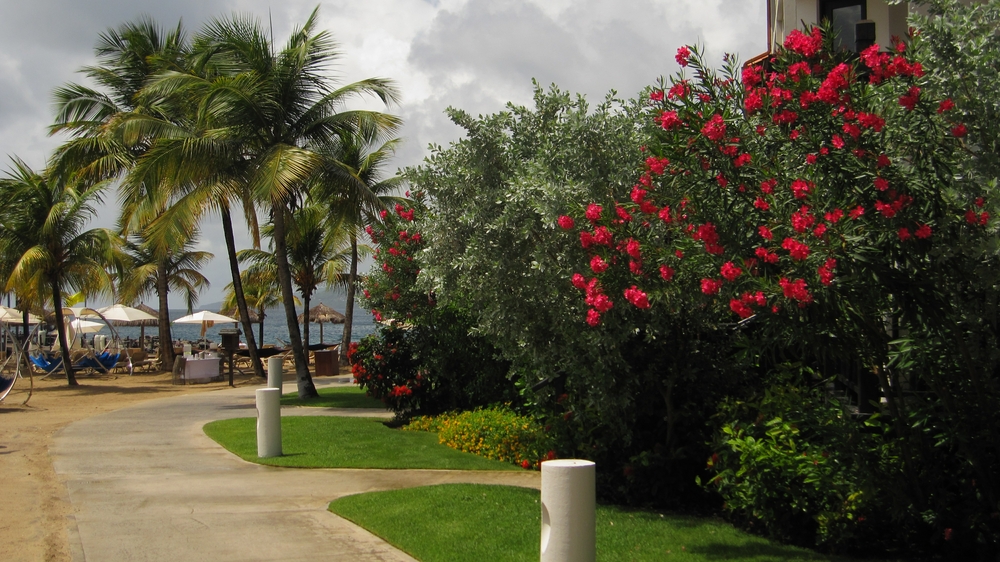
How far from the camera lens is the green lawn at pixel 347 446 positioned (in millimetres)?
11023

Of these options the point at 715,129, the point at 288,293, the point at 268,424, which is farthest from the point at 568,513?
the point at 288,293

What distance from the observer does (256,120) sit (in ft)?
60.0

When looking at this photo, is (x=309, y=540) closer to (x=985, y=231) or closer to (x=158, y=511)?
(x=158, y=511)

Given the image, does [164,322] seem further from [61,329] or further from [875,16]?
[875,16]

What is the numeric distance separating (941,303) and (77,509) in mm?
7681

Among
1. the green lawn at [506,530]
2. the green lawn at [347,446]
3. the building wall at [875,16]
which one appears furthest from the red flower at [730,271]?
the building wall at [875,16]

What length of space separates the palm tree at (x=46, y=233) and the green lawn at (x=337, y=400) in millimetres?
7673

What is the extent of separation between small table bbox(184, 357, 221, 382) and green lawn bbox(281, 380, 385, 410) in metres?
5.51

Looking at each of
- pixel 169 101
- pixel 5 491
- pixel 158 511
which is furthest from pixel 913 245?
pixel 169 101

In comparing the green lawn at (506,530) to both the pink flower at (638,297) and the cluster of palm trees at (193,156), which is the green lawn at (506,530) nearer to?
the pink flower at (638,297)

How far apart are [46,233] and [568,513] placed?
2236 cm

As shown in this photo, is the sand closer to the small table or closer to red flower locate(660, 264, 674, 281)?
the small table

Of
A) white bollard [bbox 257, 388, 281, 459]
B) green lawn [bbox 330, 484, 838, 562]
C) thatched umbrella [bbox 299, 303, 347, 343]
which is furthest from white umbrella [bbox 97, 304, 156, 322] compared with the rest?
green lawn [bbox 330, 484, 838, 562]

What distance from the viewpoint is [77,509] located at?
8.48 metres
